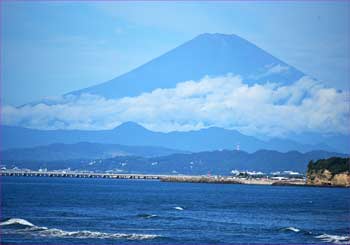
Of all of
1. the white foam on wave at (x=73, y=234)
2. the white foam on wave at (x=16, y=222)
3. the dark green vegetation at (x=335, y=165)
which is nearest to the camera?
the white foam on wave at (x=73, y=234)

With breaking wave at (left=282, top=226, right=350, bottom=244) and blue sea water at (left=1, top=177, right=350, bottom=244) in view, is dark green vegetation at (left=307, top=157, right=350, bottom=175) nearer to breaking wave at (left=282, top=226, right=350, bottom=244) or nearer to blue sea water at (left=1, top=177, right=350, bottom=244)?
blue sea water at (left=1, top=177, right=350, bottom=244)

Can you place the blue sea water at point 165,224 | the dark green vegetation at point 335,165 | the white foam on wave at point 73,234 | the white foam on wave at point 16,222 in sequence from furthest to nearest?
the dark green vegetation at point 335,165
the white foam on wave at point 16,222
the blue sea water at point 165,224
the white foam on wave at point 73,234

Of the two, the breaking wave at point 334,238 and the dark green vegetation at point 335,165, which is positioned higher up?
the dark green vegetation at point 335,165

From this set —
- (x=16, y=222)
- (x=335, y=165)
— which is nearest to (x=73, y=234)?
(x=16, y=222)

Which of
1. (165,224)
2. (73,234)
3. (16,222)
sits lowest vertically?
(73,234)

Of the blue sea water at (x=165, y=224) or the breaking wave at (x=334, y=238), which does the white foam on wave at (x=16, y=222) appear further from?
the breaking wave at (x=334, y=238)

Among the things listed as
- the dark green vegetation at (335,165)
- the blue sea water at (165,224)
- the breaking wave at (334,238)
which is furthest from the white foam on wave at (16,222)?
the dark green vegetation at (335,165)

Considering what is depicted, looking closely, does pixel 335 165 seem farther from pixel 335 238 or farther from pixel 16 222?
pixel 16 222

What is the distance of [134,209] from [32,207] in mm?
9336

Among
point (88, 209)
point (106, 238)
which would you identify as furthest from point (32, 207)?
point (106, 238)

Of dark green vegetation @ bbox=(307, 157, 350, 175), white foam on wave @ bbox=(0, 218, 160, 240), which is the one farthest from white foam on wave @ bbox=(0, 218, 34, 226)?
dark green vegetation @ bbox=(307, 157, 350, 175)

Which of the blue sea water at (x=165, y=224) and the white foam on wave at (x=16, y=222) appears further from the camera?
the white foam on wave at (x=16, y=222)

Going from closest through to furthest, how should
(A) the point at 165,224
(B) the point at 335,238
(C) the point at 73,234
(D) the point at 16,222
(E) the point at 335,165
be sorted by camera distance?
(C) the point at 73,234 → (B) the point at 335,238 → (D) the point at 16,222 → (A) the point at 165,224 → (E) the point at 335,165

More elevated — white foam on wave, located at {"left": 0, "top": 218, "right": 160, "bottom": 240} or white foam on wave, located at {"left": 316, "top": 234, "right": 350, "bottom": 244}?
white foam on wave, located at {"left": 0, "top": 218, "right": 160, "bottom": 240}
